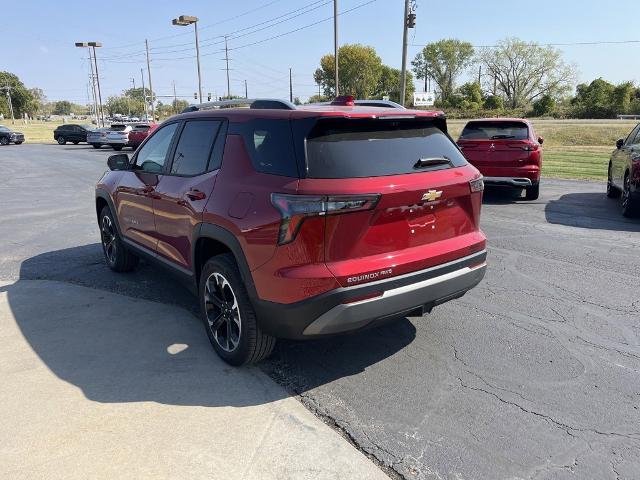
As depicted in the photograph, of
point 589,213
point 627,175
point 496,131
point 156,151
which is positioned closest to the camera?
point 156,151

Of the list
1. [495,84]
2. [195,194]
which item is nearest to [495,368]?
[195,194]

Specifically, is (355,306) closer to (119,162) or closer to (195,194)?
(195,194)

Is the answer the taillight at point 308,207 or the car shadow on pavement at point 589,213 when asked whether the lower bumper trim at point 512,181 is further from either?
the taillight at point 308,207

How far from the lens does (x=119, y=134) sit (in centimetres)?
2886

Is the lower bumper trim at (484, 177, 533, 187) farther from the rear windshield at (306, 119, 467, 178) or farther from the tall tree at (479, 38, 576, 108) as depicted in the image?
the tall tree at (479, 38, 576, 108)

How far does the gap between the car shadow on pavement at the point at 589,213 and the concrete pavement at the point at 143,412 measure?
645 centimetres

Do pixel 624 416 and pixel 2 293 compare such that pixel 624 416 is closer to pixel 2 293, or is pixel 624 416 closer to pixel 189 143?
pixel 189 143

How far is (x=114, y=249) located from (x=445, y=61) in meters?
99.9

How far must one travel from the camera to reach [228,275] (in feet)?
11.2

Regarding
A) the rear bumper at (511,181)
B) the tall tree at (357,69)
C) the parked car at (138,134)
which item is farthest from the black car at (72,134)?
the tall tree at (357,69)

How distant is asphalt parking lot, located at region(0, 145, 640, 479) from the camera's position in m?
2.67

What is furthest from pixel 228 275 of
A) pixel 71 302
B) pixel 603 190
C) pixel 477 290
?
pixel 603 190

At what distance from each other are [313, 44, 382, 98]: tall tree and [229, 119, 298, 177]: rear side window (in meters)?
88.5

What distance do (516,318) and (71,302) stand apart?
4.07 metres
